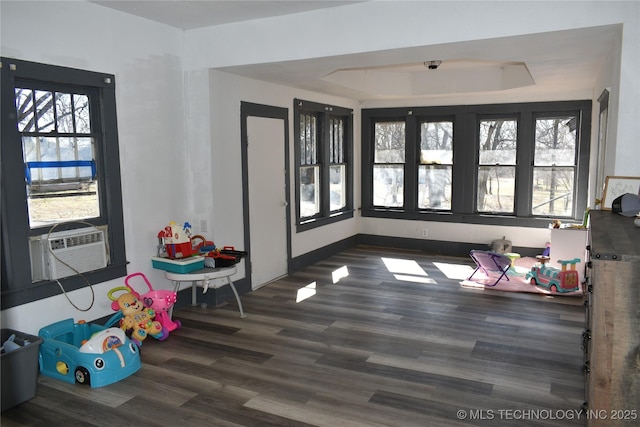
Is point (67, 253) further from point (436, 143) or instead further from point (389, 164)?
point (436, 143)

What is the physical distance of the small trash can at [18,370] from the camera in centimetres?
325

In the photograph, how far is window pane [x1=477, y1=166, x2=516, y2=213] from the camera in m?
7.59

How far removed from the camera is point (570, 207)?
7234 millimetres

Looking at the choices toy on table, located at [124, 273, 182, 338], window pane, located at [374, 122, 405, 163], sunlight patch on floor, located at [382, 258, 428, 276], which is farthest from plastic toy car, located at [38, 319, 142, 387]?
window pane, located at [374, 122, 405, 163]

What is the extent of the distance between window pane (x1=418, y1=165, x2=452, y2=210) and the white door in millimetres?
2724

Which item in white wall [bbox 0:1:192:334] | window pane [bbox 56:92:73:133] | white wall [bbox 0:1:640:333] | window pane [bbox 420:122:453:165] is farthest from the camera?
window pane [bbox 420:122:453:165]

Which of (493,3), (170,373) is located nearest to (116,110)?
(170,373)

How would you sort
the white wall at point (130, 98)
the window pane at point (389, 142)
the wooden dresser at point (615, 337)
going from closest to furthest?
the wooden dresser at point (615, 337) → the white wall at point (130, 98) → the window pane at point (389, 142)

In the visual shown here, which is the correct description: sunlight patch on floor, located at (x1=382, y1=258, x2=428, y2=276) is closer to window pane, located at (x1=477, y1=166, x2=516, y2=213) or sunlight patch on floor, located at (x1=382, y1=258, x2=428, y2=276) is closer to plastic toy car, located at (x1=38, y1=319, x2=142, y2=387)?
window pane, located at (x1=477, y1=166, x2=516, y2=213)

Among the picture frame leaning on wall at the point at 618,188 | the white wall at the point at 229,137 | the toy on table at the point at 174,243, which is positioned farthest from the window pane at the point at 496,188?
the toy on table at the point at 174,243

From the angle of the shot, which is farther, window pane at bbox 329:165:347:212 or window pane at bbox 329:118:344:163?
window pane at bbox 329:165:347:212

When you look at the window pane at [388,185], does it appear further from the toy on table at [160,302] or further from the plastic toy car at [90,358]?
the plastic toy car at [90,358]

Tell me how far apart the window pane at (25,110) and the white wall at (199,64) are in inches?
10.3

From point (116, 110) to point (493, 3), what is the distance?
3.24m
